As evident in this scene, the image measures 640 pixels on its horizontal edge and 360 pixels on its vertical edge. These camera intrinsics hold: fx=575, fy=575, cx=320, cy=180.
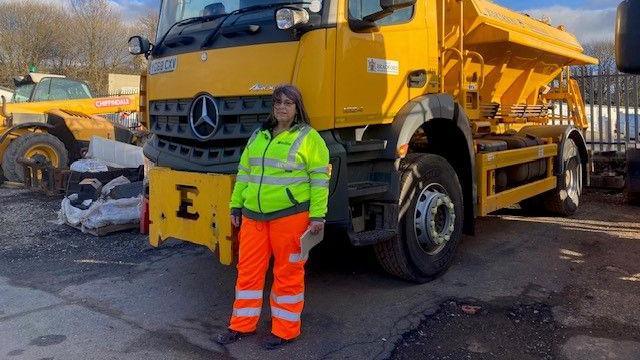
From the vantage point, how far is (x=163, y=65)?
4625 mm

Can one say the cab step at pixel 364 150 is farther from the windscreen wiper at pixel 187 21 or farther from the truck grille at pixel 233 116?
the windscreen wiper at pixel 187 21

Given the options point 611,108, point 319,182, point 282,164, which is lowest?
point 319,182

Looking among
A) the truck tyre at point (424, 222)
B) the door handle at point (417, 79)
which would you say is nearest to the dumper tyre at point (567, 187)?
the truck tyre at point (424, 222)

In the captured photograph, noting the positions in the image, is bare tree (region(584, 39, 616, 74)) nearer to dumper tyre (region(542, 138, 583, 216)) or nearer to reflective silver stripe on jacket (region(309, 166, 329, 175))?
dumper tyre (region(542, 138, 583, 216))

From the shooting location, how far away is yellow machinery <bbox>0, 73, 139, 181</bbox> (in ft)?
36.0

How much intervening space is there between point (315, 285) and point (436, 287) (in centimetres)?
100

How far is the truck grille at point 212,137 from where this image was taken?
13.3 feet

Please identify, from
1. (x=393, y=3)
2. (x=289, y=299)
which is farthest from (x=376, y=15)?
(x=289, y=299)

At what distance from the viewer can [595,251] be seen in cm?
577

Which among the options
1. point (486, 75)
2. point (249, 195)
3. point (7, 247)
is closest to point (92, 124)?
point (7, 247)

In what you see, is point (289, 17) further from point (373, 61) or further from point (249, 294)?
point (249, 294)

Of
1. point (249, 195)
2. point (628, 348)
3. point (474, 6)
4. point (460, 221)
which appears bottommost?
point (628, 348)

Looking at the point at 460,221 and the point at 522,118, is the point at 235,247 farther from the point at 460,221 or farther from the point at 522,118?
the point at 522,118

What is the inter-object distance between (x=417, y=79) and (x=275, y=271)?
2.04 metres
